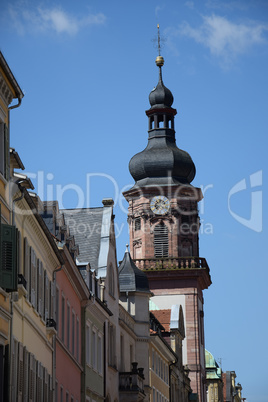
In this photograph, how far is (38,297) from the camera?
1196 inches

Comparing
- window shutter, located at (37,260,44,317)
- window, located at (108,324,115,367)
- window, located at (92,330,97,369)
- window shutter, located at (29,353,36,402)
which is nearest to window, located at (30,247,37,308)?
window shutter, located at (37,260,44,317)

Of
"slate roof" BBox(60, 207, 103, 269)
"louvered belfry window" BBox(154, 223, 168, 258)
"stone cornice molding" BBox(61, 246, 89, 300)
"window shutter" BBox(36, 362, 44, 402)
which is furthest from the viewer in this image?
"louvered belfry window" BBox(154, 223, 168, 258)

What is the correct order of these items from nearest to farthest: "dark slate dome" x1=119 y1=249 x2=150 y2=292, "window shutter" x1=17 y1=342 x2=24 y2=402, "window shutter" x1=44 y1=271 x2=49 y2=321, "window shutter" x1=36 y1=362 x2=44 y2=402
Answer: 1. "window shutter" x1=17 y1=342 x2=24 y2=402
2. "window shutter" x1=36 y1=362 x2=44 y2=402
3. "window shutter" x1=44 y1=271 x2=49 y2=321
4. "dark slate dome" x1=119 y1=249 x2=150 y2=292

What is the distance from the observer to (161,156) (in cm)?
9669

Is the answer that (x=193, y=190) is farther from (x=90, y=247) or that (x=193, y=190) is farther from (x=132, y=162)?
(x=90, y=247)

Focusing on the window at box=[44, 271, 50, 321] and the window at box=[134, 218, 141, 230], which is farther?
the window at box=[134, 218, 141, 230]

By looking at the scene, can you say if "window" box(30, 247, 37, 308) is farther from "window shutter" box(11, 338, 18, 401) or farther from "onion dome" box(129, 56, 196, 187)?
"onion dome" box(129, 56, 196, 187)

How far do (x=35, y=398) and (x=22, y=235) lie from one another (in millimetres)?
4547

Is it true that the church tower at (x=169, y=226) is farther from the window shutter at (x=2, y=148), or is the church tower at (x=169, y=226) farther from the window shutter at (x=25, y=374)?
the window shutter at (x=2, y=148)

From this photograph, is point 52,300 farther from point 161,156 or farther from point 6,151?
point 161,156

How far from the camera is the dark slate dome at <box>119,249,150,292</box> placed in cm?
5672

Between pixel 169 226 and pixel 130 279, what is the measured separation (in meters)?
36.9

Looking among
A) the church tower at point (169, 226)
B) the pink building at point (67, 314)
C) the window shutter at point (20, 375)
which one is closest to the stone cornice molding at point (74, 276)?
the pink building at point (67, 314)

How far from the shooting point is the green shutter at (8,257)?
963 inches
